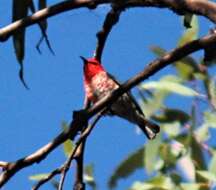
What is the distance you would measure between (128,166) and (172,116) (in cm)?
18

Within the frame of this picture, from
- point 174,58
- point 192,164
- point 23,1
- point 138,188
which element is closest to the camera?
point 174,58

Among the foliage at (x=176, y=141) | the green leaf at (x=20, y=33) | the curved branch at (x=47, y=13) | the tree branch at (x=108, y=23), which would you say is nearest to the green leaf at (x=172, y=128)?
the foliage at (x=176, y=141)

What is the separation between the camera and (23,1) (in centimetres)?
123

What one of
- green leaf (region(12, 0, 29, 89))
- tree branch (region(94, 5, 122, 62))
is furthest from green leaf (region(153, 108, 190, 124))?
green leaf (region(12, 0, 29, 89))

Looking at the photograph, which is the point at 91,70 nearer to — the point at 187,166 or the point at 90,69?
the point at 90,69

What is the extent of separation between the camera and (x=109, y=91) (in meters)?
1.97

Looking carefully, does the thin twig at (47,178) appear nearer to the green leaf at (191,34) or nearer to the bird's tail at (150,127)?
the bird's tail at (150,127)

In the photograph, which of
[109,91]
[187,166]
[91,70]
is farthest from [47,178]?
[91,70]

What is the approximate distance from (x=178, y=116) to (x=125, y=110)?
0.21 meters

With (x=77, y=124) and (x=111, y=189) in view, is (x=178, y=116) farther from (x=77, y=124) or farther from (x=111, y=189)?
(x=77, y=124)

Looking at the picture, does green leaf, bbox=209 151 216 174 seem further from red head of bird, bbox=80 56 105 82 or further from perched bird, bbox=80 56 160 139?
red head of bird, bbox=80 56 105 82

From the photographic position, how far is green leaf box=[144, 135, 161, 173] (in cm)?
179

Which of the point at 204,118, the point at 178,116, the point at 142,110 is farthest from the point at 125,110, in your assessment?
the point at 204,118

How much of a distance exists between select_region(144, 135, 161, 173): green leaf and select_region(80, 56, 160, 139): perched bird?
0.05 meters
